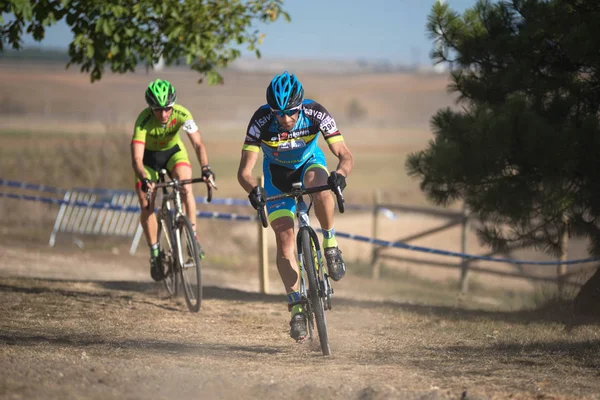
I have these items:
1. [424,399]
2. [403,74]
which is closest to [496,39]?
[424,399]

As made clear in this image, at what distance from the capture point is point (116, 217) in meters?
16.7

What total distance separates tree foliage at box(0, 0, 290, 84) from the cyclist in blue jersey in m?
3.09

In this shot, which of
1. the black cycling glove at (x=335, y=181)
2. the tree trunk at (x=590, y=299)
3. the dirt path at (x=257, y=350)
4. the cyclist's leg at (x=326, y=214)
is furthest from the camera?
the tree trunk at (x=590, y=299)

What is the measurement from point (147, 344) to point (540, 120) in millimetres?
4331

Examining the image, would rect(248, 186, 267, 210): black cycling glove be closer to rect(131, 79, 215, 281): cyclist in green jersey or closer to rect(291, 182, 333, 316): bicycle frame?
rect(291, 182, 333, 316): bicycle frame

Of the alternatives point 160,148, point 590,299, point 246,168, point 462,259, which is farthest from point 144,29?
point 462,259

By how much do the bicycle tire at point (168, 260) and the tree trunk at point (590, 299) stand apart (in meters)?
4.45

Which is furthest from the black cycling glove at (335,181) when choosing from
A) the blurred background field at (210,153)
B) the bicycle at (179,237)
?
the blurred background field at (210,153)

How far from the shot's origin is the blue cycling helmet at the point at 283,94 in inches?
230

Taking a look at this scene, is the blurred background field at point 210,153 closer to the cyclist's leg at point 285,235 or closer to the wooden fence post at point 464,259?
the wooden fence post at point 464,259

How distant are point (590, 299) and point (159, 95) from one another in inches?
201

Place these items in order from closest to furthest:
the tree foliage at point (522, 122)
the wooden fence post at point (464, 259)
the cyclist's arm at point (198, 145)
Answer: the tree foliage at point (522, 122), the cyclist's arm at point (198, 145), the wooden fence post at point (464, 259)

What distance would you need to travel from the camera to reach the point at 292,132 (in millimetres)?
→ 6141

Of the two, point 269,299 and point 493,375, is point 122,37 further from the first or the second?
point 493,375
